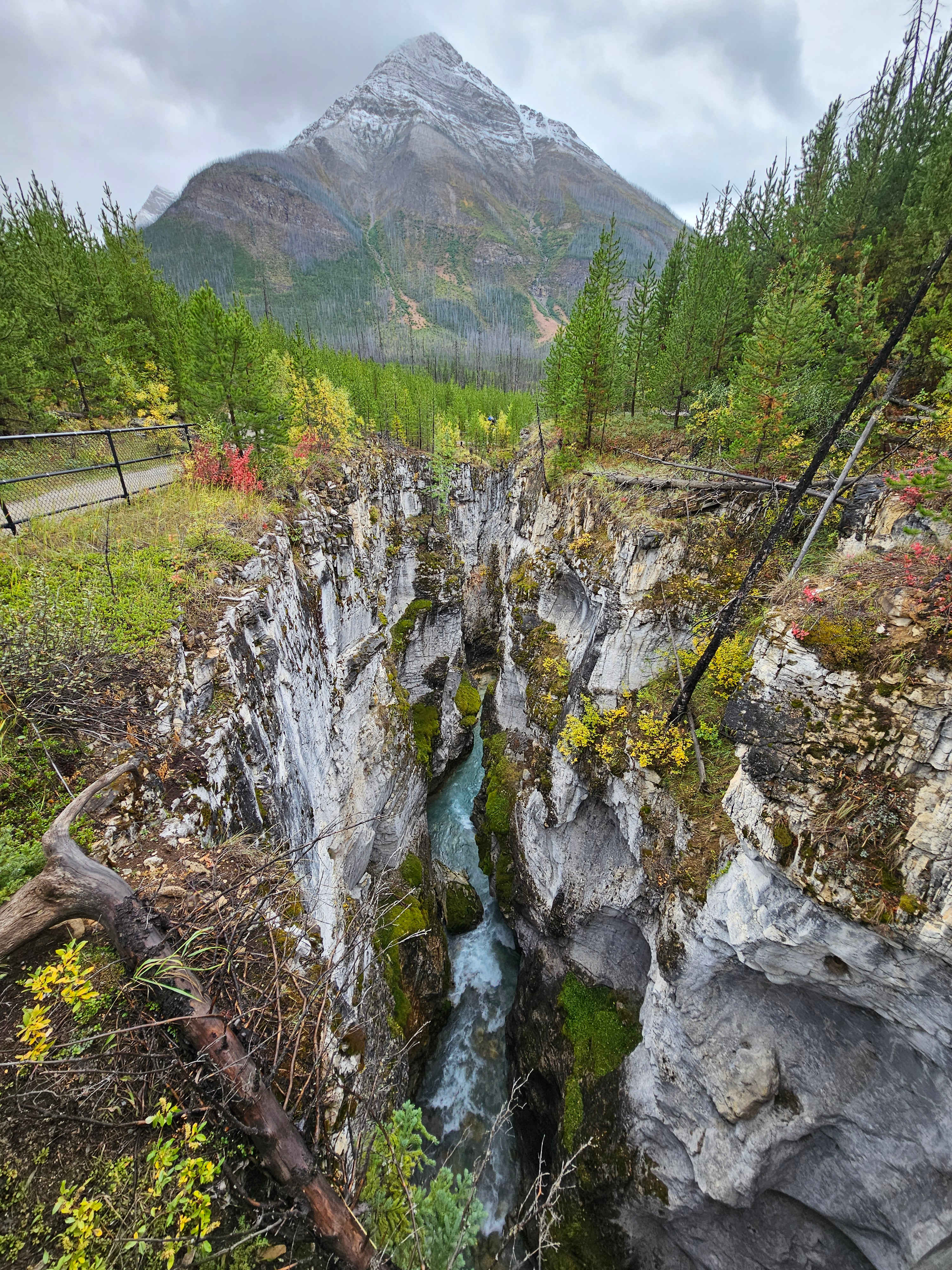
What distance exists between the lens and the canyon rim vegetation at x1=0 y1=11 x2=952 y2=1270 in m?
3.88

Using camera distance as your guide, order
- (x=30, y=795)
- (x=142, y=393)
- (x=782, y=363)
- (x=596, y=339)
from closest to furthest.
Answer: (x=30, y=795) → (x=782, y=363) → (x=596, y=339) → (x=142, y=393)

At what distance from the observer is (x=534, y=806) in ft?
54.6

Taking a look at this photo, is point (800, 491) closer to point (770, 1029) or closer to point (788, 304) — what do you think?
point (788, 304)

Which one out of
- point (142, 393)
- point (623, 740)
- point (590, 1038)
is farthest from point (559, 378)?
point (590, 1038)

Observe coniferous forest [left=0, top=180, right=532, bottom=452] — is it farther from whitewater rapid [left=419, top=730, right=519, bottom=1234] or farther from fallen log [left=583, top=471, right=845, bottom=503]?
whitewater rapid [left=419, top=730, right=519, bottom=1234]

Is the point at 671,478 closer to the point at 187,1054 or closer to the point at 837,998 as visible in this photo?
the point at 837,998

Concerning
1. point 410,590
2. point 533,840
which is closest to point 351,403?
point 410,590

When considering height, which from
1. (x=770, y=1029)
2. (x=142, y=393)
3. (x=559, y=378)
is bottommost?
(x=770, y=1029)

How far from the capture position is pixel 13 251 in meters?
17.5

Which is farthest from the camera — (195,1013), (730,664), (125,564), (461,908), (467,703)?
(467,703)

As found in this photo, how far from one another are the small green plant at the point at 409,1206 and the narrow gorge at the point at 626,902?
106 cm

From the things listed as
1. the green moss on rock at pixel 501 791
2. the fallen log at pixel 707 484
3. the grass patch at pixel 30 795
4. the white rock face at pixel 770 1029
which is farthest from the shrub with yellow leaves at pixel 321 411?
the grass patch at pixel 30 795

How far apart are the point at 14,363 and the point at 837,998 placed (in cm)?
2510

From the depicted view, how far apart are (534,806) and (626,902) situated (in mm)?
4440
